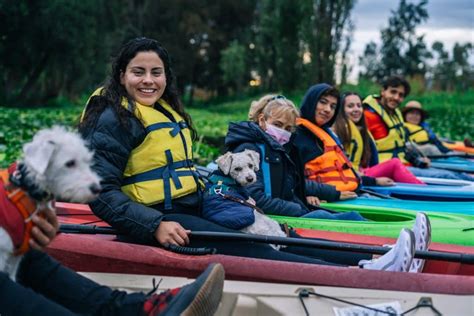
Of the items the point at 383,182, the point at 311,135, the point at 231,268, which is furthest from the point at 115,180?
the point at 383,182

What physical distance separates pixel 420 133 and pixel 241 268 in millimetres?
5469

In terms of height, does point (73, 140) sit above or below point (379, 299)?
above

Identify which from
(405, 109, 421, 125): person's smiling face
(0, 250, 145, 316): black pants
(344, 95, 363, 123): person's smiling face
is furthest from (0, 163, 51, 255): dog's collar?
(405, 109, 421, 125): person's smiling face

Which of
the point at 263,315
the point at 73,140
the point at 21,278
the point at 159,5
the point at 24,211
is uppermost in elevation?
the point at 159,5

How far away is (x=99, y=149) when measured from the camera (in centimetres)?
268

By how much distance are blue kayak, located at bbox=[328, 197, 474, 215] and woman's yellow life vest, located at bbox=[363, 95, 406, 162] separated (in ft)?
6.48

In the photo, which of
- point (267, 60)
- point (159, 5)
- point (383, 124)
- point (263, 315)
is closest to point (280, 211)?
point (263, 315)

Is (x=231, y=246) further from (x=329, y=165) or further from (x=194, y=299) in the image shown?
(x=329, y=165)

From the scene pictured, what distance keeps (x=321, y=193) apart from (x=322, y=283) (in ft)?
5.45

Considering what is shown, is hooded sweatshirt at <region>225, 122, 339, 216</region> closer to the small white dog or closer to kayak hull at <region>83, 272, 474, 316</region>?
kayak hull at <region>83, 272, 474, 316</region>

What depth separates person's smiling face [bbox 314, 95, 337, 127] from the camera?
440 cm

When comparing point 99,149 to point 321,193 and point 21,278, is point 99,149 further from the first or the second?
point 321,193

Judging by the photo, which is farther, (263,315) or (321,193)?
(321,193)

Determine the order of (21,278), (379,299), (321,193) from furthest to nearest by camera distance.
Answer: (321,193)
(379,299)
(21,278)
